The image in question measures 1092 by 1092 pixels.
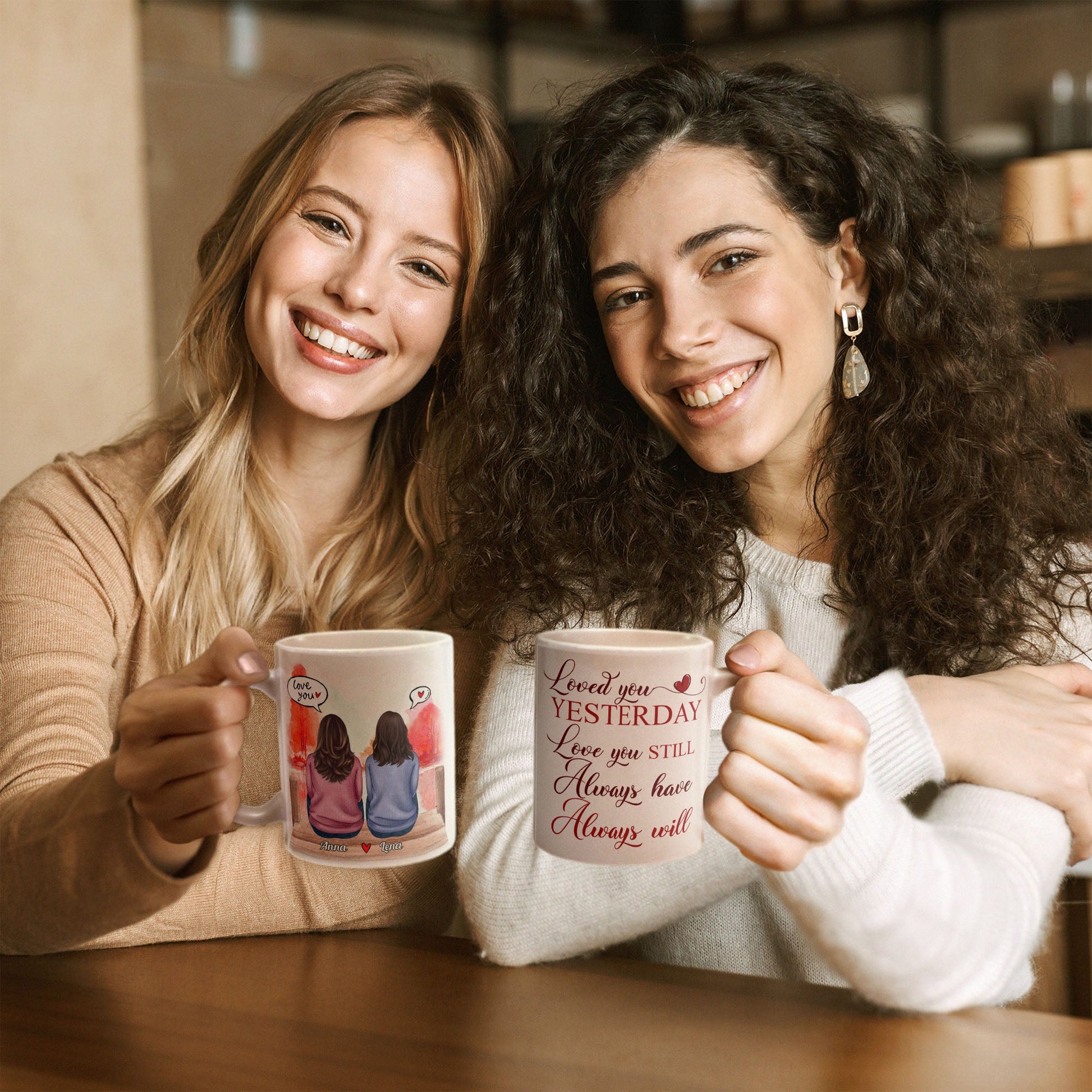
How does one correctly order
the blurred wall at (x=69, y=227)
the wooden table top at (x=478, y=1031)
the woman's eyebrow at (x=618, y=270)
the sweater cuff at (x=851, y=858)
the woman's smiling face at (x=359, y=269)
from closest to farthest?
the wooden table top at (x=478, y=1031), the sweater cuff at (x=851, y=858), the woman's eyebrow at (x=618, y=270), the woman's smiling face at (x=359, y=269), the blurred wall at (x=69, y=227)

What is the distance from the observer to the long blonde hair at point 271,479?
4.43 feet

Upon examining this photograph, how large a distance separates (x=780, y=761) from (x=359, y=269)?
77cm

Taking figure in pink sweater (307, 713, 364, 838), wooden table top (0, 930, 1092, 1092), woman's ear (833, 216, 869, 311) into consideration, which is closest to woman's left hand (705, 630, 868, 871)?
wooden table top (0, 930, 1092, 1092)

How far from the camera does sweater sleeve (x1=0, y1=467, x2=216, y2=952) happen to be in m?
0.92

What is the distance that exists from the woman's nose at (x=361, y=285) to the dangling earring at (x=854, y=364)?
1.60ft

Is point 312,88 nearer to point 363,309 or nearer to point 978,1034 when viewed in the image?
point 363,309

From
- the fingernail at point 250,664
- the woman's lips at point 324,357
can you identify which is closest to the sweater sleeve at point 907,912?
the fingernail at point 250,664

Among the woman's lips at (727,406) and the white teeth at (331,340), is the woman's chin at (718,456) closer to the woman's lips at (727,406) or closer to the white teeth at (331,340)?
the woman's lips at (727,406)

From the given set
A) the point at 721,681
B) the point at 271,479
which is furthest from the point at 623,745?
the point at 271,479

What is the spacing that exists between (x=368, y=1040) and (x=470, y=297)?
2.75ft

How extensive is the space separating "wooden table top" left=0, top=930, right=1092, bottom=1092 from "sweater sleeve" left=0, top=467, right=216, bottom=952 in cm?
5

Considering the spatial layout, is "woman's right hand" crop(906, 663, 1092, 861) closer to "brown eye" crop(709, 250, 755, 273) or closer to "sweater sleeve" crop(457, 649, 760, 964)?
"sweater sleeve" crop(457, 649, 760, 964)

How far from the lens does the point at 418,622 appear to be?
4.58ft

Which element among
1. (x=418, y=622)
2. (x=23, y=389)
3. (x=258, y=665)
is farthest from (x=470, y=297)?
(x=23, y=389)
